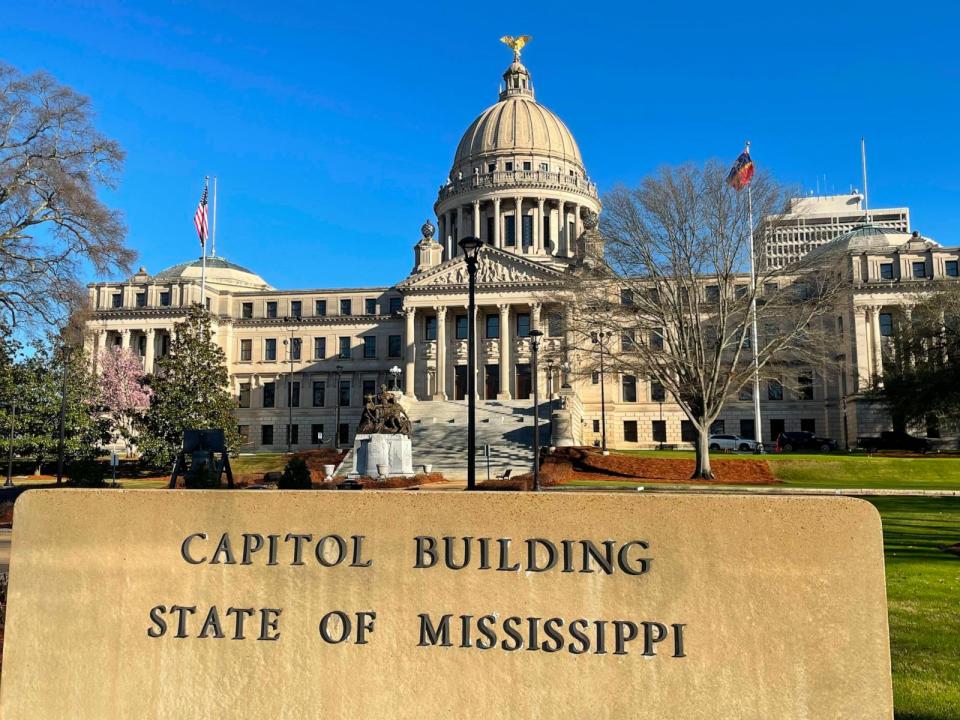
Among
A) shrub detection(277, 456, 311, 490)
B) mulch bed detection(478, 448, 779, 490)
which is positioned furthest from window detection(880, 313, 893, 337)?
shrub detection(277, 456, 311, 490)

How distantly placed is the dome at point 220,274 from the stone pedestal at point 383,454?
63589 mm

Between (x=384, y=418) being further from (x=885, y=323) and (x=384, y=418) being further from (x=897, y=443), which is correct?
(x=885, y=323)

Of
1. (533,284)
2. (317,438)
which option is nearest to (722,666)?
(533,284)

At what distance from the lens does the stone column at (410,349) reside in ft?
257

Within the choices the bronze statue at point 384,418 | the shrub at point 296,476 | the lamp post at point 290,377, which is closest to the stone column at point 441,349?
the lamp post at point 290,377

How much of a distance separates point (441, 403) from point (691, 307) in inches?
1406

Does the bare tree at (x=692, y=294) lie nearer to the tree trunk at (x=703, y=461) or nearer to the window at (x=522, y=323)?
the tree trunk at (x=703, y=461)

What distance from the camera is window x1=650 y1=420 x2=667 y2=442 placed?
261ft

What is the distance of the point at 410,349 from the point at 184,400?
3222 cm

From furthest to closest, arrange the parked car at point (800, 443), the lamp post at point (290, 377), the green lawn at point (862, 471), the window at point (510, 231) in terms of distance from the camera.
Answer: the window at point (510, 231)
the lamp post at point (290, 377)
the parked car at point (800, 443)
the green lawn at point (862, 471)

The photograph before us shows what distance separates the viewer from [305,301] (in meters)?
90.3

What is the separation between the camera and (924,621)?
915cm

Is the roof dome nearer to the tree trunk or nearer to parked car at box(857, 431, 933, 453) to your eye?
parked car at box(857, 431, 933, 453)

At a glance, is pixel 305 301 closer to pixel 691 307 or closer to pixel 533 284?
pixel 533 284
